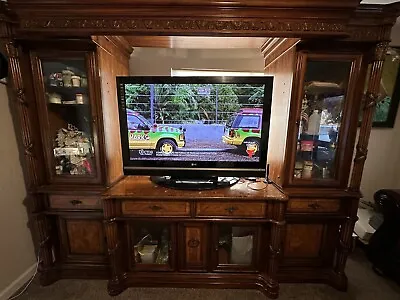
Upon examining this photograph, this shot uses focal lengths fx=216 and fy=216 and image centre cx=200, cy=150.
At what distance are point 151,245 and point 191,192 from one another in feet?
2.07

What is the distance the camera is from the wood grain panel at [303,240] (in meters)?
1.69

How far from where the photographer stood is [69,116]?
1.65 m

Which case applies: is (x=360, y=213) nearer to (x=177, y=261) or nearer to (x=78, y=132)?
(x=177, y=261)

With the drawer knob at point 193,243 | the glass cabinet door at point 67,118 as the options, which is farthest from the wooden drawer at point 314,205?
the glass cabinet door at point 67,118

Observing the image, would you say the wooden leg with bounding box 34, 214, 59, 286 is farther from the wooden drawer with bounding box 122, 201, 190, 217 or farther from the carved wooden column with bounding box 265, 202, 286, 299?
the carved wooden column with bounding box 265, 202, 286, 299

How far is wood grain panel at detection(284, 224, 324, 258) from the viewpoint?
169cm

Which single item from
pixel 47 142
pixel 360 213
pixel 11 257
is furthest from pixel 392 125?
pixel 11 257

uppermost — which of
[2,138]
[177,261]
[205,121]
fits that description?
[205,121]

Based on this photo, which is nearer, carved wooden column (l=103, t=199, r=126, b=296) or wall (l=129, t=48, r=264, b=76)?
carved wooden column (l=103, t=199, r=126, b=296)

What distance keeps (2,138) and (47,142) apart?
320 millimetres

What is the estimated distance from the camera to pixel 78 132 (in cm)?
166

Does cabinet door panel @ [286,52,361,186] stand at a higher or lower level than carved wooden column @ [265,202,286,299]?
higher

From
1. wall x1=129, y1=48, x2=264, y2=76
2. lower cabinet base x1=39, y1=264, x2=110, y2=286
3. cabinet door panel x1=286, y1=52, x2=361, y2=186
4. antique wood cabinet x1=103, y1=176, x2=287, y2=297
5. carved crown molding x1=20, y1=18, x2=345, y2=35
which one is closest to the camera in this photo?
carved crown molding x1=20, y1=18, x2=345, y2=35

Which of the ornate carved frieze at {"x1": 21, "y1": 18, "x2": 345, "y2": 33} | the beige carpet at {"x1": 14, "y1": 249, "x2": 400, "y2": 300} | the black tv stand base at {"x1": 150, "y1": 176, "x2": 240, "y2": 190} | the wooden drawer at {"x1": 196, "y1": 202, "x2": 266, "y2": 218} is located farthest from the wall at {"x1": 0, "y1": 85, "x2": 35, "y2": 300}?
the wooden drawer at {"x1": 196, "y1": 202, "x2": 266, "y2": 218}
